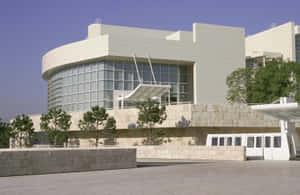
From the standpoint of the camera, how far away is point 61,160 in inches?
724

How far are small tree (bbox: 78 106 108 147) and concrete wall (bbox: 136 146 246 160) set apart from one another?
12785mm

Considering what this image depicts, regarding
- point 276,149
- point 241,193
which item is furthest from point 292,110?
point 241,193

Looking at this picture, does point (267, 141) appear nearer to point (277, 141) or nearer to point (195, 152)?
point (277, 141)

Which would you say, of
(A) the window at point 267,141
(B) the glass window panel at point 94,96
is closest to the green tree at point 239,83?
(B) the glass window panel at point 94,96

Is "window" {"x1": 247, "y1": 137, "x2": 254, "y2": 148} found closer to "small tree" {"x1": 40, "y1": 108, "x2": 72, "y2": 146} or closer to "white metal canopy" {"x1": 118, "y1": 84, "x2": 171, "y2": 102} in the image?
"white metal canopy" {"x1": 118, "y1": 84, "x2": 171, "y2": 102}

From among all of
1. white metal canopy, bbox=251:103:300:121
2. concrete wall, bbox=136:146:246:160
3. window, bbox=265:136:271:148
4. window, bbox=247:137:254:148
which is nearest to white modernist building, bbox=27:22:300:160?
concrete wall, bbox=136:146:246:160

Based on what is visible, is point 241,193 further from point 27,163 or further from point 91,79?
point 91,79

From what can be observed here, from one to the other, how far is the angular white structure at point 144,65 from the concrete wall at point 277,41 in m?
12.5

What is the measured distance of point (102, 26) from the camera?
206 feet

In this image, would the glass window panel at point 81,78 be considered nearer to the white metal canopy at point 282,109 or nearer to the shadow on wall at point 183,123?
the shadow on wall at point 183,123

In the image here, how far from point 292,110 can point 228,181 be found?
12969 mm

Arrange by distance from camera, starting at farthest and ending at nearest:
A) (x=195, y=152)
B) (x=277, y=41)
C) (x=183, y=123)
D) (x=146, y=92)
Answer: (x=277, y=41) → (x=146, y=92) → (x=183, y=123) → (x=195, y=152)

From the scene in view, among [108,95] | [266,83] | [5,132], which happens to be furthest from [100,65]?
[266,83]

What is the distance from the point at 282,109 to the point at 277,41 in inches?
1951
